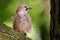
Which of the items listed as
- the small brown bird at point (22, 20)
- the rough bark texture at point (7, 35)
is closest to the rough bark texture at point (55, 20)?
the small brown bird at point (22, 20)

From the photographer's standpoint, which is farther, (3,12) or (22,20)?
(3,12)

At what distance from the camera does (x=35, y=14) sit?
3.76 m

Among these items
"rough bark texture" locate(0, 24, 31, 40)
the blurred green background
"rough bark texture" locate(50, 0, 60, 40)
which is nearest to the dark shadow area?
the blurred green background

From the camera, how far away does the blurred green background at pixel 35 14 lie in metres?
3.34

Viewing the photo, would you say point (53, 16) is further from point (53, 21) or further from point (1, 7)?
point (1, 7)

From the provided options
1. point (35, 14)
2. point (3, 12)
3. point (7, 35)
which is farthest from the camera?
point (35, 14)

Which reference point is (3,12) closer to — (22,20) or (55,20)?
(22,20)

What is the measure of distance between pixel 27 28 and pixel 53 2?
31cm

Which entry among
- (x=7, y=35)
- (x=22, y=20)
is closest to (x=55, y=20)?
(x=22, y=20)

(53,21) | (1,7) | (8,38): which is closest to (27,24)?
(53,21)

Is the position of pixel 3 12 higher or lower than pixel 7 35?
higher

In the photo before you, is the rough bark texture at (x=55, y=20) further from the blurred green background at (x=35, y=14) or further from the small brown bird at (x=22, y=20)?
the blurred green background at (x=35, y=14)

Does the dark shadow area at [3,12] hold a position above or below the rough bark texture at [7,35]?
above

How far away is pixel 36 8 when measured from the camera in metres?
3.89
